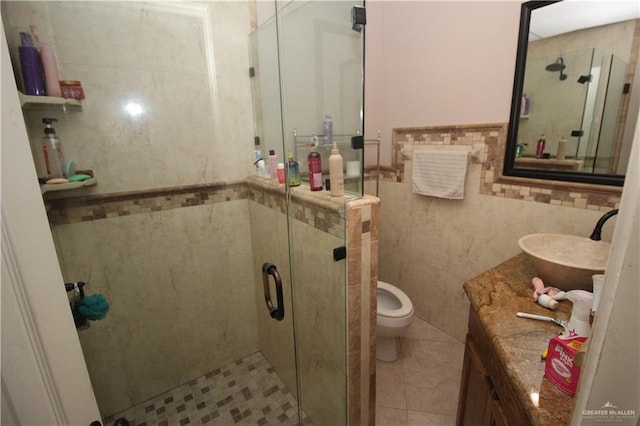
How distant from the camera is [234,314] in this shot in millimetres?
1996

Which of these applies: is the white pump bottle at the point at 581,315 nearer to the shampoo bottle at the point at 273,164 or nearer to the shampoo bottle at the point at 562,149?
the shampoo bottle at the point at 562,149

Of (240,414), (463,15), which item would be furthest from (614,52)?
(240,414)

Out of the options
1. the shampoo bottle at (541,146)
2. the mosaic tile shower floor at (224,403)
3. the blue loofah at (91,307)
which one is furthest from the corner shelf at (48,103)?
the shampoo bottle at (541,146)

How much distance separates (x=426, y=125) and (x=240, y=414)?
2.26 m

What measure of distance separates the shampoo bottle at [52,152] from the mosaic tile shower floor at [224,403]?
4.70 ft

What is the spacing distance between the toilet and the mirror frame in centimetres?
104

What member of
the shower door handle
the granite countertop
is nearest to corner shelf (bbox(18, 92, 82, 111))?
the shower door handle

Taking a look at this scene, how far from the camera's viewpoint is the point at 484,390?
102cm

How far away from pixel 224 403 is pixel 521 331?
1706mm

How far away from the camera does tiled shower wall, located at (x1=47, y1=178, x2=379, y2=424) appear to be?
1.26m

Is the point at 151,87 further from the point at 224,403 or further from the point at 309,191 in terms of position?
the point at 224,403

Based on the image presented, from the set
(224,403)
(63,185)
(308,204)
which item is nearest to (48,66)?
(63,185)

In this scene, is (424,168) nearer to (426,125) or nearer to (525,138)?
(426,125)

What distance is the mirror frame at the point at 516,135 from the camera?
1389mm
